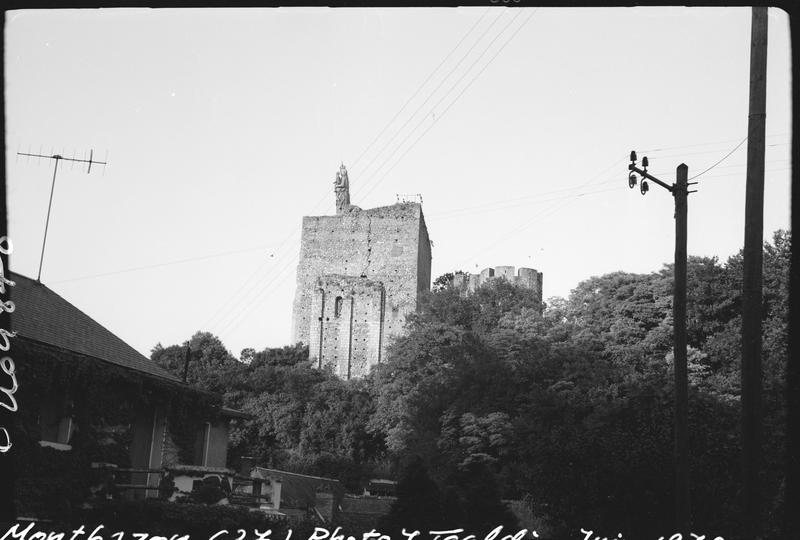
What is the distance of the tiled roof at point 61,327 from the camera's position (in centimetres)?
1748

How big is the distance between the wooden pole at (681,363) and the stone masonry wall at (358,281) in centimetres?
5729

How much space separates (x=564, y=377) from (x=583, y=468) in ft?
50.8

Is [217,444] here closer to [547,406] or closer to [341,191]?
[547,406]

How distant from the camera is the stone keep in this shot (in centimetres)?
7350

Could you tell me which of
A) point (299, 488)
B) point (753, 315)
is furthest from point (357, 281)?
point (753, 315)

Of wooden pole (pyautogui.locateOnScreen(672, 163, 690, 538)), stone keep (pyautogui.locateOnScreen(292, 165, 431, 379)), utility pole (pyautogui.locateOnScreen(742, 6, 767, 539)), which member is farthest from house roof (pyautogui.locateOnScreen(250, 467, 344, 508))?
stone keep (pyautogui.locateOnScreen(292, 165, 431, 379))

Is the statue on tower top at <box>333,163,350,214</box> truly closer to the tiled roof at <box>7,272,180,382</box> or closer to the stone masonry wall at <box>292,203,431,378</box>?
the stone masonry wall at <box>292,203,431,378</box>

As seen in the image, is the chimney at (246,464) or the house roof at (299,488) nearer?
the house roof at (299,488)

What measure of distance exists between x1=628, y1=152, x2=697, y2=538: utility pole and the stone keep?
5738cm

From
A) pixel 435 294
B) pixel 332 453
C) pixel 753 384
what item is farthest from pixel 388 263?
pixel 753 384

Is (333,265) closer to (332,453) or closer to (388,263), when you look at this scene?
(388,263)

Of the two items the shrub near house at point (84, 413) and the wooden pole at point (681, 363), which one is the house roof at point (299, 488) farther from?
the wooden pole at point (681, 363)

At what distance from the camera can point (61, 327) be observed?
740 inches

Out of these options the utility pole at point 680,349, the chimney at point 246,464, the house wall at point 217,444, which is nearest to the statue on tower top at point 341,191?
the chimney at point 246,464
